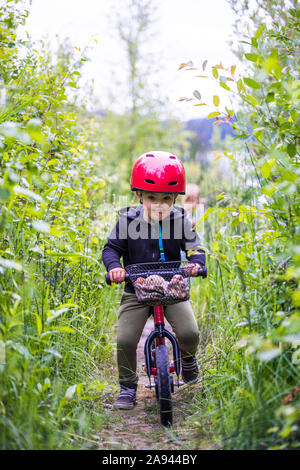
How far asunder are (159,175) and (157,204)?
0.70ft

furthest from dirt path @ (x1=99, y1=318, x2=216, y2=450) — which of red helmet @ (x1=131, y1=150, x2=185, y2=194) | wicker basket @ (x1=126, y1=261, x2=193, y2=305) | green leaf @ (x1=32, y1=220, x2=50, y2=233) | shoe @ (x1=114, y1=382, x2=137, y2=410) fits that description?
red helmet @ (x1=131, y1=150, x2=185, y2=194)

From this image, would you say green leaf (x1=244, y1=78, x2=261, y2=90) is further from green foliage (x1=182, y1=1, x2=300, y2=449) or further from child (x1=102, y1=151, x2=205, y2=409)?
child (x1=102, y1=151, x2=205, y2=409)

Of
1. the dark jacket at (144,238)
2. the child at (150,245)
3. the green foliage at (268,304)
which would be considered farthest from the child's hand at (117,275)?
the green foliage at (268,304)

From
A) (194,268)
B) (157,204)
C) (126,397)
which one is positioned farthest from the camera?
(157,204)

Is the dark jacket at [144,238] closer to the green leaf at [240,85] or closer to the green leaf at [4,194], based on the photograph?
the green leaf at [240,85]

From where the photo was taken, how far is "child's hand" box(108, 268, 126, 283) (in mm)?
2590

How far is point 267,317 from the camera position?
2131 millimetres

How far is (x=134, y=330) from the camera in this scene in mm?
2869

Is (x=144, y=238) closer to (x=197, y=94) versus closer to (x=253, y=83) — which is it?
(x=197, y=94)

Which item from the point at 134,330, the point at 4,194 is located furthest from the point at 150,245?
the point at 4,194
